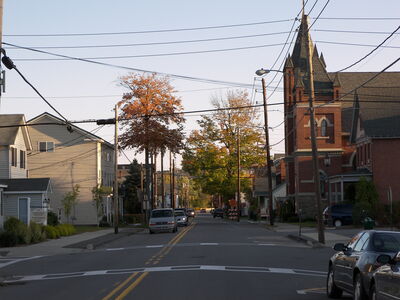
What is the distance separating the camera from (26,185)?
4594cm

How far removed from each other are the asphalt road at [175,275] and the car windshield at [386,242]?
2.59 meters

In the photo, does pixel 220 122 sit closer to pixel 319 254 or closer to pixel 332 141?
pixel 332 141

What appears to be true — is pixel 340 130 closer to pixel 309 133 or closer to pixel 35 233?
pixel 309 133

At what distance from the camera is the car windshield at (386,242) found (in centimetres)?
1175

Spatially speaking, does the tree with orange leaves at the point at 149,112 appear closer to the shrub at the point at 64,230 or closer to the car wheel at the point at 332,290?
the shrub at the point at 64,230

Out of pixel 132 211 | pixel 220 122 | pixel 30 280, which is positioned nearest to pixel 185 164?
pixel 220 122

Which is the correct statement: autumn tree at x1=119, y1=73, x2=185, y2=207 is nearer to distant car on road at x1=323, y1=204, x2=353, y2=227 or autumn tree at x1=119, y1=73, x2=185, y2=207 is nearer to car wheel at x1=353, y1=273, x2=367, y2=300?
distant car on road at x1=323, y1=204, x2=353, y2=227

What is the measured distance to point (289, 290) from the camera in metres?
15.1

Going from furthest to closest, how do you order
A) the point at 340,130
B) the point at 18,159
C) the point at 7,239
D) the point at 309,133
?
1. the point at 340,130
2. the point at 309,133
3. the point at 18,159
4. the point at 7,239

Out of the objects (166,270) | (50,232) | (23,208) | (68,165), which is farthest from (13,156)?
(166,270)

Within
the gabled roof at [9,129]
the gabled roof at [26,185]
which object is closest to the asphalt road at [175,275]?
the gabled roof at [26,185]

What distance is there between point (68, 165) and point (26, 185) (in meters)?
18.7

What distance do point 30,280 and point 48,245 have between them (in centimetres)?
1622

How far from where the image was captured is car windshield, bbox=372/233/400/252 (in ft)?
38.5
